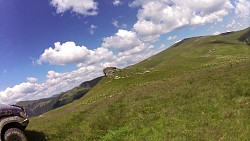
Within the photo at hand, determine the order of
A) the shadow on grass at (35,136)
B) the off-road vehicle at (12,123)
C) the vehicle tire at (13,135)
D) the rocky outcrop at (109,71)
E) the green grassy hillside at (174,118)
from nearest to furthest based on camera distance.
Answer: the vehicle tire at (13,135)
the off-road vehicle at (12,123)
the green grassy hillside at (174,118)
the shadow on grass at (35,136)
the rocky outcrop at (109,71)

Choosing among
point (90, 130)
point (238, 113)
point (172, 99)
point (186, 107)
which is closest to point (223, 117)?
point (238, 113)

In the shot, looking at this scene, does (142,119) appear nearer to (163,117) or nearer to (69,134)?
(163,117)

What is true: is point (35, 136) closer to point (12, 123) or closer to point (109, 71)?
point (12, 123)

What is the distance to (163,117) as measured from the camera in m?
24.8

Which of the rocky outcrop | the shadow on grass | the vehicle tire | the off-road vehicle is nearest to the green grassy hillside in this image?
the shadow on grass

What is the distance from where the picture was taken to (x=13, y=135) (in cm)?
1903

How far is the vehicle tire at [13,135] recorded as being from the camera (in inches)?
741

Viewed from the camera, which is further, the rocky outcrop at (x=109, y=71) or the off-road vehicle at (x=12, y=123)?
the rocky outcrop at (x=109, y=71)

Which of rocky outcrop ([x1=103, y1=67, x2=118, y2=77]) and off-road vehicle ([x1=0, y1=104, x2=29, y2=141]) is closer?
off-road vehicle ([x1=0, y1=104, x2=29, y2=141])

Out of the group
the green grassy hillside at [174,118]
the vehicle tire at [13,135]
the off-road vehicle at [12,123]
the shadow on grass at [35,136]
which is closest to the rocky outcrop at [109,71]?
the green grassy hillside at [174,118]

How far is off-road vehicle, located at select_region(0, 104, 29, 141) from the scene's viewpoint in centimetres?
1897

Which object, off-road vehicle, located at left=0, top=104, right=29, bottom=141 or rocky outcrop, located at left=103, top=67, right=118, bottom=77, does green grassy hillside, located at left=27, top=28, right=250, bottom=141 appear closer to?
off-road vehicle, located at left=0, top=104, right=29, bottom=141

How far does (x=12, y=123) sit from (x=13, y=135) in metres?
0.98

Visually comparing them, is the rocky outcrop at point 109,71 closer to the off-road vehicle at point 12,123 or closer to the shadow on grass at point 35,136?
the shadow on grass at point 35,136
